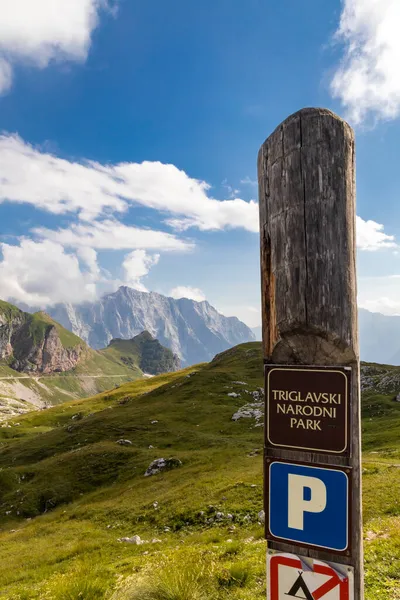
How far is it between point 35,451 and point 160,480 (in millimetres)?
34383

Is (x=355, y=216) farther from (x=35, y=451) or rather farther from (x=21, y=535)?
(x=35, y=451)

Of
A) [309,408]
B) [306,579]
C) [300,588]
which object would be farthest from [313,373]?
[300,588]

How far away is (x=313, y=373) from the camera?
3.00 m

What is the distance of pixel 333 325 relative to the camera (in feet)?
9.82

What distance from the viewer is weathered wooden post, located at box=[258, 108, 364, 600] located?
9.37ft

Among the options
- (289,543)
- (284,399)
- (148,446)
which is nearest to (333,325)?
(284,399)

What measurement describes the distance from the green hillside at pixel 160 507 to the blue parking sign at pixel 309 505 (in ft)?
16.5

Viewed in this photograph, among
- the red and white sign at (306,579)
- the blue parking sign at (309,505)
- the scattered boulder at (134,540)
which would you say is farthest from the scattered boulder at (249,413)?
the blue parking sign at (309,505)

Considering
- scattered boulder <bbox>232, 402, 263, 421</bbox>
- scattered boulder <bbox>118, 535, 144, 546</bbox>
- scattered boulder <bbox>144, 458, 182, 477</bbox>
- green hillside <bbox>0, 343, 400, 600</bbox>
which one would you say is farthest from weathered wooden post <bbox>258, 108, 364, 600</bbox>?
scattered boulder <bbox>232, 402, 263, 421</bbox>

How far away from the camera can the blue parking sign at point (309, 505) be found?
9.27 ft

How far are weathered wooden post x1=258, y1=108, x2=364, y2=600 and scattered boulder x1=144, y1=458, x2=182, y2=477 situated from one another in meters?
35.8

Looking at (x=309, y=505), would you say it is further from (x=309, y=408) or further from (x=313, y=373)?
(x=313, y=373)

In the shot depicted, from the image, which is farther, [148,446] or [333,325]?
[148,446]

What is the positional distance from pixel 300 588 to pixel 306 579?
0.38 ft
